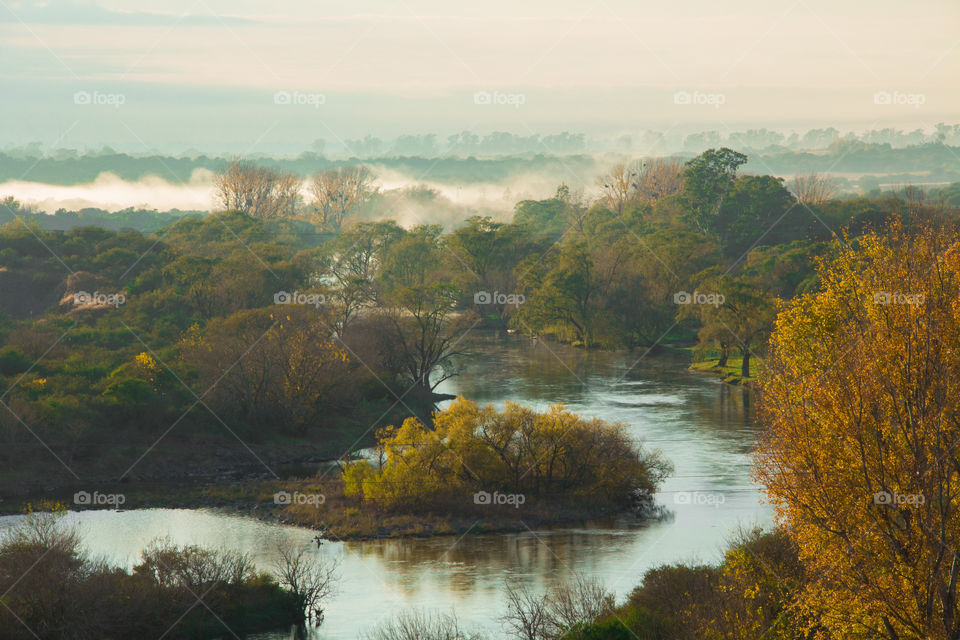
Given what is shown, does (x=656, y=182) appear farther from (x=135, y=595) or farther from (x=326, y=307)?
A: (x=135, y=595)

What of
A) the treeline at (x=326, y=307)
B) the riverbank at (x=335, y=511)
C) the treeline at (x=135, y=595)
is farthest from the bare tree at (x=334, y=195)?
the treeline at (x=135, y=595)

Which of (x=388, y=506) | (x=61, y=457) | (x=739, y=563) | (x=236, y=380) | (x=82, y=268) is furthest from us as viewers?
(x=82, y=268)

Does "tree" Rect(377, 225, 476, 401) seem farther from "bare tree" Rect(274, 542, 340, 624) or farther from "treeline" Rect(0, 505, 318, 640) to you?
"treeline" Rect(0, 505, 318, 640)

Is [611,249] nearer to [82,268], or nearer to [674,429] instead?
[674,429]

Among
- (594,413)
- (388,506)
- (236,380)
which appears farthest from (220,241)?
(388,506)

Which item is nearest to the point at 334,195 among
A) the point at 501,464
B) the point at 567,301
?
the point at 567,301

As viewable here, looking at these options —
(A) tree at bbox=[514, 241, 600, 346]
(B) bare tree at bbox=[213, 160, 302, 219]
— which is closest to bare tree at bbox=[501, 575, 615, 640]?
(A) tree at bbox=[514, 241, 600, 346]

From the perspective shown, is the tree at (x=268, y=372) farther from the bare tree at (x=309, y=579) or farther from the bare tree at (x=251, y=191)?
Answer: the bare tree at (x=251, y=191)
